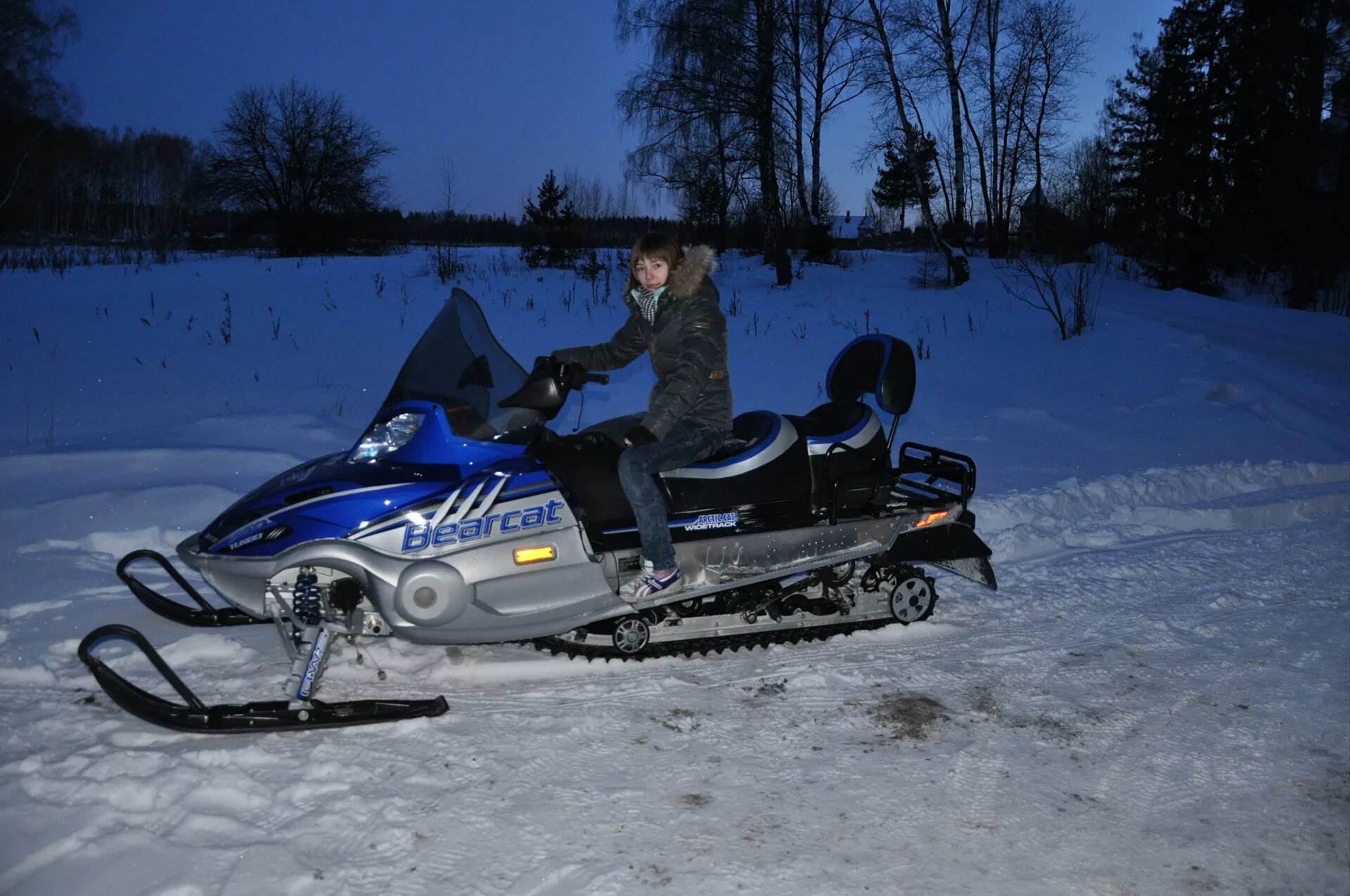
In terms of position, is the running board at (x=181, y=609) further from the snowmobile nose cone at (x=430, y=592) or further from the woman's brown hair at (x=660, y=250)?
the woman's brown hair at (x=660, y=250)

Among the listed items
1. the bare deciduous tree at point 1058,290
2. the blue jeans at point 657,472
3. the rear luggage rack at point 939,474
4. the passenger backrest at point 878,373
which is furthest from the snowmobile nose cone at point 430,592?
the bare deciduous tree at point 1058,290

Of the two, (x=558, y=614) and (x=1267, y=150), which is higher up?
(x=1267, y=150)

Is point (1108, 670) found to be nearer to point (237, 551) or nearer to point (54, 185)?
point (237, 551)

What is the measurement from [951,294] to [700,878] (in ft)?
49.7

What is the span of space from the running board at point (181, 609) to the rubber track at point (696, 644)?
1349mm

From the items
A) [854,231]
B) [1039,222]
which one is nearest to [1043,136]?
[1039,222]

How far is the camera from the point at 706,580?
174 inches

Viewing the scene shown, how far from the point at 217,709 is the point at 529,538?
1.33 meters

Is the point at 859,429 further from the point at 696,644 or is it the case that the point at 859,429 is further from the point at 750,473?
the point at 696,644

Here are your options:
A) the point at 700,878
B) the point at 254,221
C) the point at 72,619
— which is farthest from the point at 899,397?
the point at 254,221

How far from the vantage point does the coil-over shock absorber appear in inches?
148

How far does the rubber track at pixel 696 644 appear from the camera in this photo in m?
4.37

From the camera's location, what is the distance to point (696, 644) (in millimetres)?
4453

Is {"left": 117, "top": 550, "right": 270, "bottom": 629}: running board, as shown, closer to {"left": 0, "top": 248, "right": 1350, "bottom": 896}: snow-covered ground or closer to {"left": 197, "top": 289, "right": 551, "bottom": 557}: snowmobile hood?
{"left": 0, "top": 248, "right": 1350, "bottom": 896}: snow-covered ground
